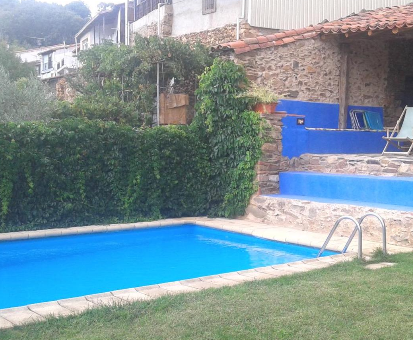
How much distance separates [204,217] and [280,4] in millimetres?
7309

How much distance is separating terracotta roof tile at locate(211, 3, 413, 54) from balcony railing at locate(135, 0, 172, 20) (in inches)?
281

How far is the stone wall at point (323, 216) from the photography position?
907 cm

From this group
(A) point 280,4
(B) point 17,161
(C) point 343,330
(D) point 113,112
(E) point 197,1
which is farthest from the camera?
(E) point 197,1

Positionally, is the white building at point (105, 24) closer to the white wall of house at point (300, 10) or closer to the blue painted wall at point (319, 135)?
the white wall of house at point (300, 10)

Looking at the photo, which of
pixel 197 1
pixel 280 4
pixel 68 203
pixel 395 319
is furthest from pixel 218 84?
pixel 395 319

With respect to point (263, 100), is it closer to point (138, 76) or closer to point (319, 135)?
point (319, 135)

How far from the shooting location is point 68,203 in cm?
1145

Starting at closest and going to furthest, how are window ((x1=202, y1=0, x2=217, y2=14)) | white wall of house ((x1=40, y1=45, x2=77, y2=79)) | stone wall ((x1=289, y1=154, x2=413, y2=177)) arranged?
1. stone wall ((x1=289, y1=154, x2=413, y2=177))
2. window ((x1=202, y1=0, x2=217, y2=14))
3. white wall of house ((x1=40, y1=45, x2=77, y2=79))

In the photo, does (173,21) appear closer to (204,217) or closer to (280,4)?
(280,4)

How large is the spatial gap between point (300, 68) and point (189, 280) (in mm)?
9056

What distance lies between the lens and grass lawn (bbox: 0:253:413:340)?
182 inches

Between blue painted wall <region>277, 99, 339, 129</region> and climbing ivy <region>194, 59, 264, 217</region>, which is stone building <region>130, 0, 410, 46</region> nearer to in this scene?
blue painted wall <region>277, 99, 339, 129</region>

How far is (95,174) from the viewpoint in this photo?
38.7ft

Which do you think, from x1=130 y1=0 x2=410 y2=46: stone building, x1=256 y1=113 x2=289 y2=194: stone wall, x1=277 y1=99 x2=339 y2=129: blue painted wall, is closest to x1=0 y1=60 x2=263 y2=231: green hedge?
x1=256 y1=113 x2=289 y2=194: stone wall
